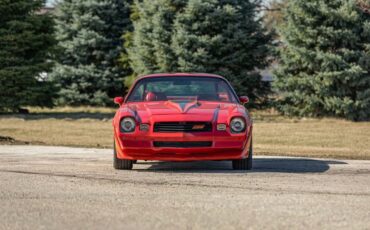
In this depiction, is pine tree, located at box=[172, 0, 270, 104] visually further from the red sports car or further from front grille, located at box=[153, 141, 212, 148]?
front grille, located at box=[153, 141, 212, 148]

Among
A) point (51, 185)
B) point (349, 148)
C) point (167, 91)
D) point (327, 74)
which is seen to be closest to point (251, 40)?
point (327, 74)

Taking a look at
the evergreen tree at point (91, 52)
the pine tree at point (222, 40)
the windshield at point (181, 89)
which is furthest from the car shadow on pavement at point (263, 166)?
the evergreen tree at point (91, 52)

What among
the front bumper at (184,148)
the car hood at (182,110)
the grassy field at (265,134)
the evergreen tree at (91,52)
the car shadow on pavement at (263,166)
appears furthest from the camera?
the evergreen tree at (91,52)

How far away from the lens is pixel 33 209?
284 inches

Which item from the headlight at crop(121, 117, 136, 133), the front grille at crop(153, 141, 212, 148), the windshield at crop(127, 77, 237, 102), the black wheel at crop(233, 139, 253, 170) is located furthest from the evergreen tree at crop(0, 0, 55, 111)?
the front grille at crop(153, 141, 212, 148)

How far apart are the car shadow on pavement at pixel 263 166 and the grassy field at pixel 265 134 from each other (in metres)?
1.94

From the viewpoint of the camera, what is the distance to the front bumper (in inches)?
409

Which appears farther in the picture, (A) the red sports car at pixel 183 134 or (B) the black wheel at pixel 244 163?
(B) the black wheel at pixel 244 163

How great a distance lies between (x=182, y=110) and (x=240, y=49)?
2263cm

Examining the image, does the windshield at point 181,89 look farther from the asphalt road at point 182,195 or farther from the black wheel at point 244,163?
the black wheel at point 244,163

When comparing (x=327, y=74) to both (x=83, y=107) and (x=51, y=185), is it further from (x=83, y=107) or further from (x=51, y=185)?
(x=51, y=185)

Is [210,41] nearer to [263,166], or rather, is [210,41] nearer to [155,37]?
[155,37]

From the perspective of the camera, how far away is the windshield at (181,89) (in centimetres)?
1187

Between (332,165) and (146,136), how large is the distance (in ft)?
10.3
